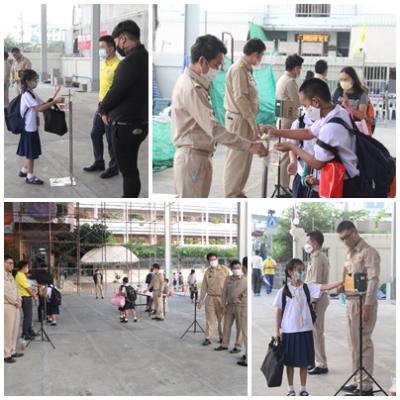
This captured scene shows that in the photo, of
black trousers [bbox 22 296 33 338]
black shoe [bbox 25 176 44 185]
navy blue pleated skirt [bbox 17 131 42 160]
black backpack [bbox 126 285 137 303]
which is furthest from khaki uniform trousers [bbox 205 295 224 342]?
navy blue pleated skirt [bbox 17 131 42 160]

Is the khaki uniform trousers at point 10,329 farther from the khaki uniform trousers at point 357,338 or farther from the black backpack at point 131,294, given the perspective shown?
the khaki uniform trousers at point 357,338

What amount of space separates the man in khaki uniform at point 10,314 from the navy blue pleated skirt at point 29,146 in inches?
22.1

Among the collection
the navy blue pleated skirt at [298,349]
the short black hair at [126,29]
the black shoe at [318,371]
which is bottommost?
the black shoe at [318,371]

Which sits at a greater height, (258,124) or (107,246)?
(258,124)

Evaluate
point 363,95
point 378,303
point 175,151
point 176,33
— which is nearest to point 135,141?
point 175,151

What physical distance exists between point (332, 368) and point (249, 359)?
0.45 meters

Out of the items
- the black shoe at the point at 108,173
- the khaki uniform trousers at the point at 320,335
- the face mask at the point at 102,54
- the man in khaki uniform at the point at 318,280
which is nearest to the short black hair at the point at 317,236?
the man in khaki uniform at the point at 318,280

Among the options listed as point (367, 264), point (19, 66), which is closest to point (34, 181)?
point (19, 66)

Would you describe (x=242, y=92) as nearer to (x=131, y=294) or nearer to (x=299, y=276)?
(x=299, y=276)

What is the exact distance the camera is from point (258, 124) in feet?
11.2

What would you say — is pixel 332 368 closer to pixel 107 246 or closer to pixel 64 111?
pixel 107 246

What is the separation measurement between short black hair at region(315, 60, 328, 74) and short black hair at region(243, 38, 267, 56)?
0.31 m

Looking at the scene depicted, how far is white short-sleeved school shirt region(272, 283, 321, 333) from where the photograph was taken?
3.51m

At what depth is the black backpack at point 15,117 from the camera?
3497 mm
